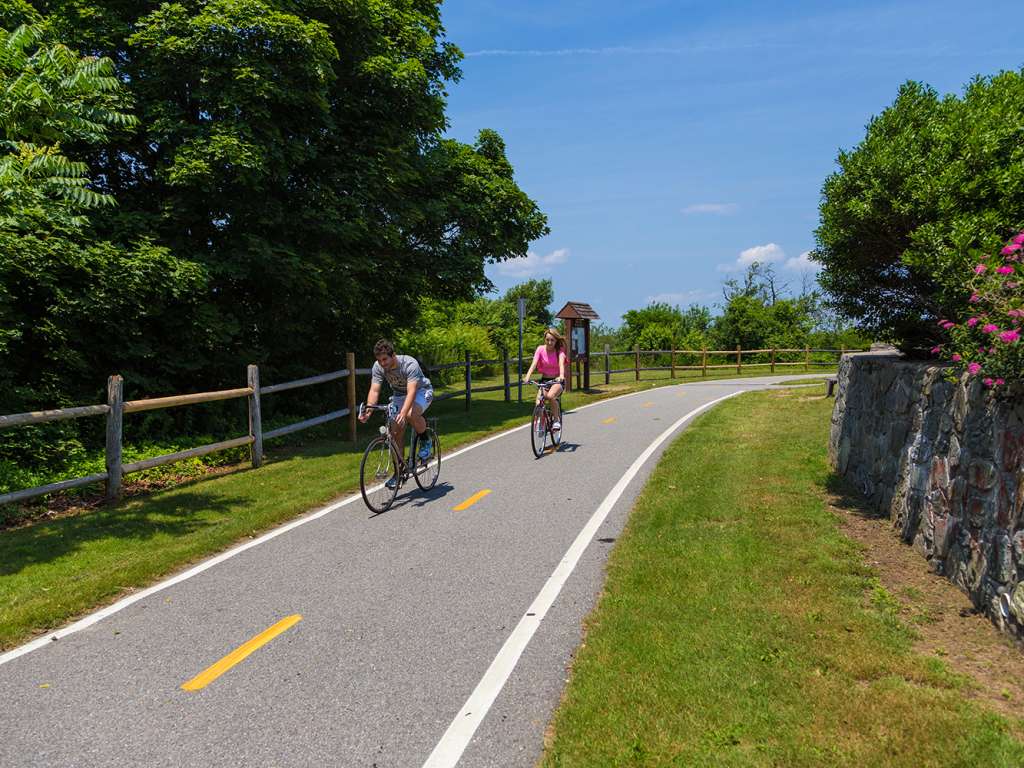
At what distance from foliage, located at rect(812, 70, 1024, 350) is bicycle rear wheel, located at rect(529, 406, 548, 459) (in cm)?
514

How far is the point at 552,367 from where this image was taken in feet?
40.6

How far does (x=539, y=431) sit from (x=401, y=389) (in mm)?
3521

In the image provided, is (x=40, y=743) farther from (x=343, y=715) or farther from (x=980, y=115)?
(x=980, y=115)

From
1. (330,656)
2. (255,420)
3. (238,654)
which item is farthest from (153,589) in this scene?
(255,420)

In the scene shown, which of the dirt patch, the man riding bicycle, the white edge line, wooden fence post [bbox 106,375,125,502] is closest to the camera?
the dirt patch

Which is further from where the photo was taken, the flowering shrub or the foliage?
the foliage

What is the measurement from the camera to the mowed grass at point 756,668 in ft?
11.0

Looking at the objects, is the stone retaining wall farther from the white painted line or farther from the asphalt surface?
the white painted line

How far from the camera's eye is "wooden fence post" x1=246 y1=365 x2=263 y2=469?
11711 mm

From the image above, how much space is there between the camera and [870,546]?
6594 millimetres

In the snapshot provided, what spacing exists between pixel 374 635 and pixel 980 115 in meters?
6.82

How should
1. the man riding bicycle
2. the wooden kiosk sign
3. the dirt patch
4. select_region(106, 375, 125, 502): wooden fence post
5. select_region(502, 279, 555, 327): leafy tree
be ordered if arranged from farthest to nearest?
select_region(502, 279, 555, 327): leafy tree < the wooden kiosk sign < select_region(106, 375, 125, 502): wooden fence post < the man riding bicycle < the dirt patch

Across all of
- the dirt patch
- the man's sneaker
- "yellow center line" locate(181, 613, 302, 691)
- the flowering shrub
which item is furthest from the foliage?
"yellow center line" locate(181, 613, 302, 691)

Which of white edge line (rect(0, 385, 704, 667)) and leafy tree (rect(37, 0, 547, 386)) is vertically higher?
leafy tree (rect(37, 0, 547, 386))
